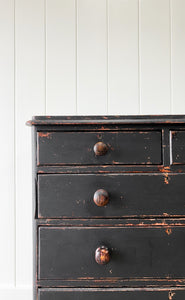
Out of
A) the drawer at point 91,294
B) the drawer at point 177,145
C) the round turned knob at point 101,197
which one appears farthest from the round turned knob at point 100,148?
the drawer at point 91,294

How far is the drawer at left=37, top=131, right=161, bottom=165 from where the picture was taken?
92cm

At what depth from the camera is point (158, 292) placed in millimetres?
909

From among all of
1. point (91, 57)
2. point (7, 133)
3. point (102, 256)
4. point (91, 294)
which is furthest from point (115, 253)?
point (91, 57)

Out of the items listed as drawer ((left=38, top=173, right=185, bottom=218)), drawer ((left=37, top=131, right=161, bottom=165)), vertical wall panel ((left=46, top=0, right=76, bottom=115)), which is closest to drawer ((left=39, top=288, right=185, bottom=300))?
drawer ((left=38, top=173, right=185, bottom=218))

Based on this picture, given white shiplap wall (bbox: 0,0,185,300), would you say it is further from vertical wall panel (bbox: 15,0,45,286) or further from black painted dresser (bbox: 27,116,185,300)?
black painted dresser (bbox: 27,116,185,300)

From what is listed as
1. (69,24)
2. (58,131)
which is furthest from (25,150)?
(69,24)

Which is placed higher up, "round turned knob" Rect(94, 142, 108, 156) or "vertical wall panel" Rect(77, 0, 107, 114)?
"vertical wall panel" Rect(77, 0, 107, 114)

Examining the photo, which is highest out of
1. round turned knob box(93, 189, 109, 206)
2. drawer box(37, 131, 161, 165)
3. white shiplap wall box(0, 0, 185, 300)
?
white shiplap wall box(0, 0, 185, 300)

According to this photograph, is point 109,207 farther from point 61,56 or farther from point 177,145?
point 61,56

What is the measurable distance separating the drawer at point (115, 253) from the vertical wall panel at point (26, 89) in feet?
1.91

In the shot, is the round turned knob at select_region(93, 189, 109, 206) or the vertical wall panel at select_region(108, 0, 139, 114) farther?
the vertical wall panel at select_region(108, 0, 139, 114)

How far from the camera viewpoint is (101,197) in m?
0.89

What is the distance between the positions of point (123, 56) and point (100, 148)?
Answer: 75 cm

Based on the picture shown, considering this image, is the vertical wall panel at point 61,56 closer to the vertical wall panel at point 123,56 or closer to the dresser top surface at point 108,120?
the vertical wall panel at point 123,56
